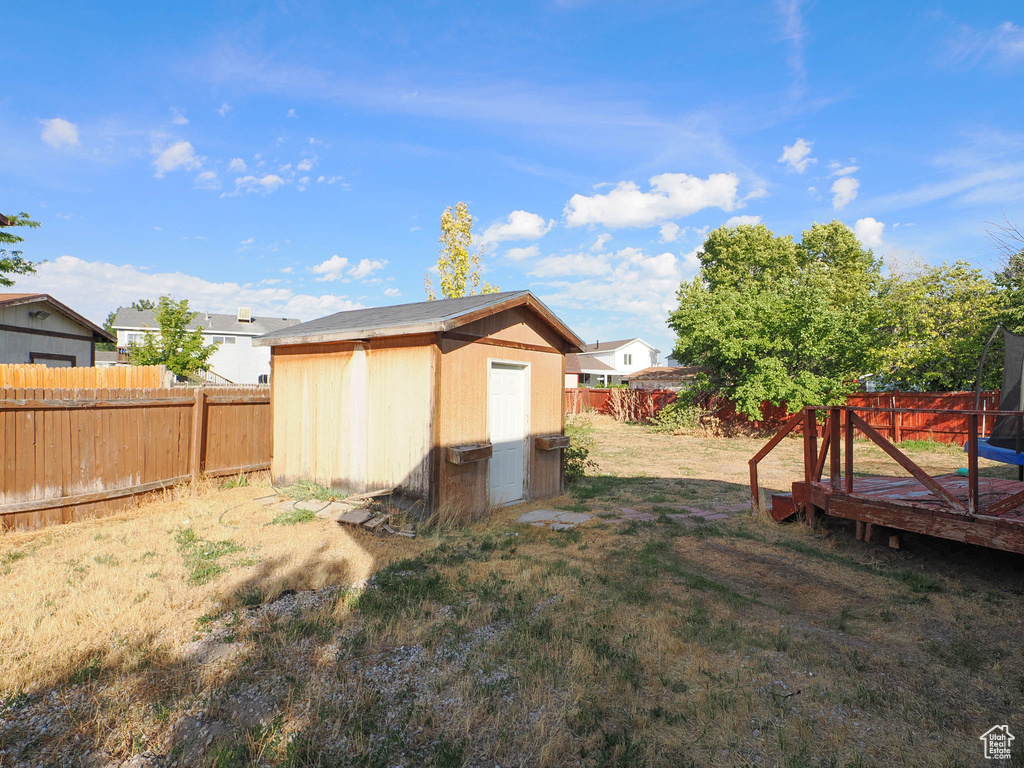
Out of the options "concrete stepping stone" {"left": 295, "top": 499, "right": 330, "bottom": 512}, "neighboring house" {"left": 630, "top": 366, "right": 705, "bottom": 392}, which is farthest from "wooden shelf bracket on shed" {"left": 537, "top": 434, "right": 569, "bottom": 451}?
"neighboring house" {"left": 630, "top": 366, "right": 705, "bottom": 392}

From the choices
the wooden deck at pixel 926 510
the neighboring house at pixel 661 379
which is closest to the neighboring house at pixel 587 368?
the neighboring house at pixel 661 379

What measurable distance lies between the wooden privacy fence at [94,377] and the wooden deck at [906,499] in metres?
11.4

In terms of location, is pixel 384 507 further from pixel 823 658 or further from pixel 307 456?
pixel 823 658

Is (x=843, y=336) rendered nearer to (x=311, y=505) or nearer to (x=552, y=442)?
(x=552, y=442)

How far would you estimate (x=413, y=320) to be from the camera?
7137 millimetres

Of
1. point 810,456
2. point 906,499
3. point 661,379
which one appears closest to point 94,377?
point 810,456

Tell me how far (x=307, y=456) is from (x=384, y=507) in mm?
2078

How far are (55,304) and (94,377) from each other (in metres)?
6.42

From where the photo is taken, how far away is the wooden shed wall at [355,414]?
7.10 meters

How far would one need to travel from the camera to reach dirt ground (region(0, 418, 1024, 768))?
2.76 m

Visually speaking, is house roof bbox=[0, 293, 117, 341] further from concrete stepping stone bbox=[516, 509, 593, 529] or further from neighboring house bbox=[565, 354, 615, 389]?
neighboring house bbox=[565, 354, 615, 389]

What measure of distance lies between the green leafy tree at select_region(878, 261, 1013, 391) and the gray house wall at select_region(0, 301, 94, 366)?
2614 centimetres

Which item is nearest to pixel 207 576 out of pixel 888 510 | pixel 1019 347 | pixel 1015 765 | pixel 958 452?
pixel 1015 765

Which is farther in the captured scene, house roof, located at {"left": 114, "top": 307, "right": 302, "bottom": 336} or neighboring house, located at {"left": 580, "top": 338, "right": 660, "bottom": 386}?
neighboring house, located at {"left": 580, "top": 338, "right": 660, "bottom": 386}
